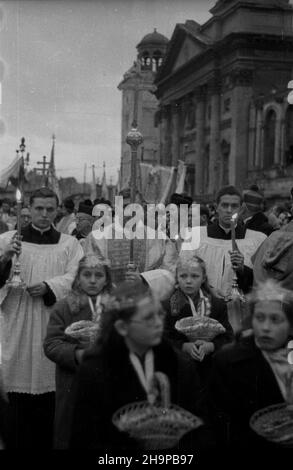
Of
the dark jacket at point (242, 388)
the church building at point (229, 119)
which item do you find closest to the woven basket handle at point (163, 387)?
the dark jacket at point (242, 388)

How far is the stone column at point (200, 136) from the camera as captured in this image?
1135 inches

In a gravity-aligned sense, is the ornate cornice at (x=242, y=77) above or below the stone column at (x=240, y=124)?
above

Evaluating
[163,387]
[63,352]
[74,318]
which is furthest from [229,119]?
[163,387]

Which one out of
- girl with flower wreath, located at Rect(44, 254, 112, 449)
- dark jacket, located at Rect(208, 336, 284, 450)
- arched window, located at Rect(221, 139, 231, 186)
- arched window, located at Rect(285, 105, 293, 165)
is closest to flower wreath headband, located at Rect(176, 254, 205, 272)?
girl with flower wreath, located at Rect(44, 254, 112, 449)

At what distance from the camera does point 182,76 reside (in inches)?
1332

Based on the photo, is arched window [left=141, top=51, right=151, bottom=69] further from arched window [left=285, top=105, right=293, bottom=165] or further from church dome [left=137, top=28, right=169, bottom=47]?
arched window [left=285, top=105, right=293, bottom=165]

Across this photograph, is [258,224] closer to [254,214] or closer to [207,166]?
[254,214]

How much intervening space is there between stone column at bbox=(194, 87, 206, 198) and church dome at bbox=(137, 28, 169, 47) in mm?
21459

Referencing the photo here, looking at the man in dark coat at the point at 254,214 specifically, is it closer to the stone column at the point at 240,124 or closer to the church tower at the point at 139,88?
the church tower at the point at 139,88

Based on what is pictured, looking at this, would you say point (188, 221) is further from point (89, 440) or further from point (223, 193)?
point (89, 440)

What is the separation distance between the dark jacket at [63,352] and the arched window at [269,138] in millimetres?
25533

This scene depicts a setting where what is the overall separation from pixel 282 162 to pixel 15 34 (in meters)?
25.0

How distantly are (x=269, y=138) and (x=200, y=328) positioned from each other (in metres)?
26.2

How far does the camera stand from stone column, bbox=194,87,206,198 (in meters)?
28.8
